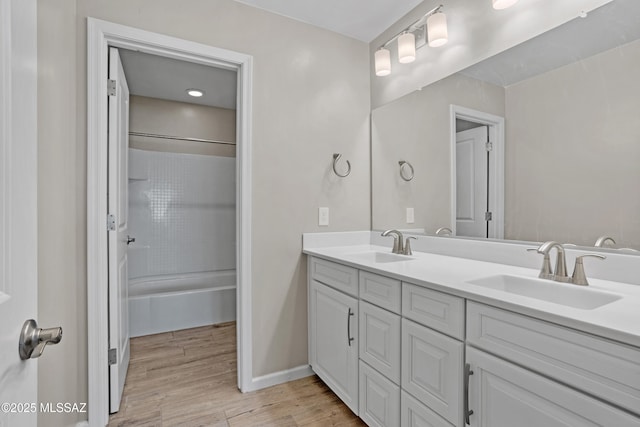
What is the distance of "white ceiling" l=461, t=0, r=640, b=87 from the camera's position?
1180 millimetres

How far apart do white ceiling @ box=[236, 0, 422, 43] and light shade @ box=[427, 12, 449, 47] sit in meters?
0.27

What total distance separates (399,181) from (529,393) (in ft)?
4.91

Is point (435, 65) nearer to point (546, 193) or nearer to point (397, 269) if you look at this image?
point (546, 193)

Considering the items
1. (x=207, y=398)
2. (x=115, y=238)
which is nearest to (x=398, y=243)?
(x=207, y=398)

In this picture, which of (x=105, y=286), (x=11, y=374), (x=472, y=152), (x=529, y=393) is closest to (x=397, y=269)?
(x=529, y=393)

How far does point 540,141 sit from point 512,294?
83cm

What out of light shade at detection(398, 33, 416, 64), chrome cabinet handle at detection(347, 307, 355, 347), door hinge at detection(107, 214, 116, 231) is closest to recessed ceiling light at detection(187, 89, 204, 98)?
door hinge at detection(107, 214, 116, 231)

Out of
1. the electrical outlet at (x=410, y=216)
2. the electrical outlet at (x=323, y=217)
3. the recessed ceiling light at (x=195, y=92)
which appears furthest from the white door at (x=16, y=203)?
the recessed ceiling light at (x=195, y=92)

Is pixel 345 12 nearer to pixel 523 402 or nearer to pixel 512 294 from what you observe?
pixel 512 294

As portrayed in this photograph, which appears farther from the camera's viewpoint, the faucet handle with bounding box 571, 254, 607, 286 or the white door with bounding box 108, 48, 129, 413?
the white door with bounding box 108, 48, 129, 413

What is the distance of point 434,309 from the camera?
117 centimetres

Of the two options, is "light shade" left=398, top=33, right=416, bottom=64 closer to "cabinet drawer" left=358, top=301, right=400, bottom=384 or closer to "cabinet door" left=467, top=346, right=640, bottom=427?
"cabinet drawer" left=358, top=301, right=400, bottom=384

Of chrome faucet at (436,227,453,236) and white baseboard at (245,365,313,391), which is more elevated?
chrome faucet at (436,227,453,236)

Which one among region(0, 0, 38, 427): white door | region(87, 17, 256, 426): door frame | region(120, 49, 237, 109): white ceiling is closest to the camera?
region(0, 0, 38, 427): white door
